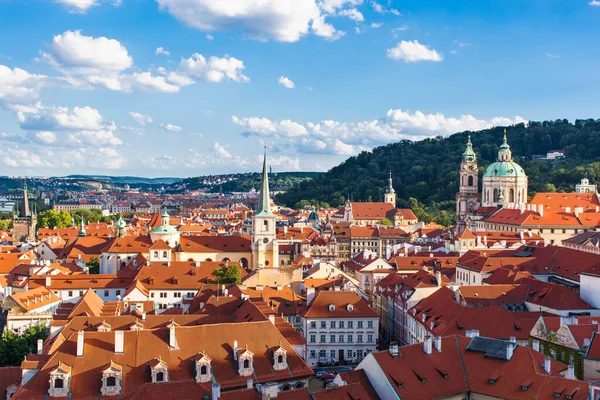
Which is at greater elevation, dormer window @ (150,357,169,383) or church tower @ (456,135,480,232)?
church tower @ (456,135,480,232)

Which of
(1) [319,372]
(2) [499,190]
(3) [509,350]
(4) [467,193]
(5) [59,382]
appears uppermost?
(2) [499,190]

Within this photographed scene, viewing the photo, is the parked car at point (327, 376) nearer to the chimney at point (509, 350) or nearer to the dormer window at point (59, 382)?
the chimney at point (509, 350)

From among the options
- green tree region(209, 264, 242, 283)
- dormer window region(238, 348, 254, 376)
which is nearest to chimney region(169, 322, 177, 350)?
dormer window region(238, 348, 254, 376)

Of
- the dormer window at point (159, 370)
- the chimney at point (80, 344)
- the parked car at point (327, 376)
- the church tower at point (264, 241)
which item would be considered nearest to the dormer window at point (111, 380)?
the dormer window at point (159, 370)

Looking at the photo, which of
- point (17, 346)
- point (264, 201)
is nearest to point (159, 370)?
point (17, 346)

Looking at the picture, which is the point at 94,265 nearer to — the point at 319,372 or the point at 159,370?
the point at 319,372

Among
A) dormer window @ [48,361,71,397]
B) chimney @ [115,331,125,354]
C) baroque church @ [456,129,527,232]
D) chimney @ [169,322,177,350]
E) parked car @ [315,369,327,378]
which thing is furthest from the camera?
baroque church @ [456,129,527,232]

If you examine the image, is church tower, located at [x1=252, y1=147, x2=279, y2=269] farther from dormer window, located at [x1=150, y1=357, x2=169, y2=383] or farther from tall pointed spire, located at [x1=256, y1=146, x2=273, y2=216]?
dormer window, located at [x1=150, y1=357, x2=169, y2=383]
